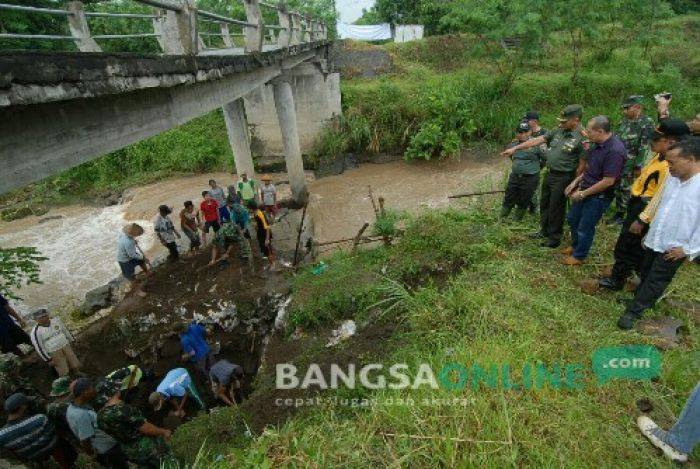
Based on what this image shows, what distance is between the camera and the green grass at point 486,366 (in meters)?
2.56

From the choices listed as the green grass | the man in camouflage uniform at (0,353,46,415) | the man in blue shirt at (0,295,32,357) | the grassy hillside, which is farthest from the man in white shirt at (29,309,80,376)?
the grassy hillside

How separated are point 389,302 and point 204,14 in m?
4.32

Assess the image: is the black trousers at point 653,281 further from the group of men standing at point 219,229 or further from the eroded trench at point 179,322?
the group of men standing at point 219,229

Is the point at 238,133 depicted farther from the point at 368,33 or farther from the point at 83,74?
the point at 368,33

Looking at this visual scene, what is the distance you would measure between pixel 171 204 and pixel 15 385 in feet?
30.4

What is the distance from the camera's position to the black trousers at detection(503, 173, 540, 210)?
18.7ft

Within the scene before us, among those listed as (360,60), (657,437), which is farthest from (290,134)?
(657,437)

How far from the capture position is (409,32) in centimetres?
2197

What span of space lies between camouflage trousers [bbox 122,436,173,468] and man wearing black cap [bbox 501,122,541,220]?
18.1ft

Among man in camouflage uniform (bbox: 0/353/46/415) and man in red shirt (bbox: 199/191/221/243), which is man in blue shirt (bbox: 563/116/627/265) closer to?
man in camouflage uniform (bbox: 0/353/46/415)

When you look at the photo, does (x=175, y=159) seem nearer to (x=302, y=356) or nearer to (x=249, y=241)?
(x=249, y=241)

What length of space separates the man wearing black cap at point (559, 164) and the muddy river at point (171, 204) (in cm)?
414

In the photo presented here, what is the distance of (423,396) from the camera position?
3.03 metres

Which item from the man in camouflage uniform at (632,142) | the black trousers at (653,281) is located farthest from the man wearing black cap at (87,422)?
the man in camouflage uniform at (632,142)
